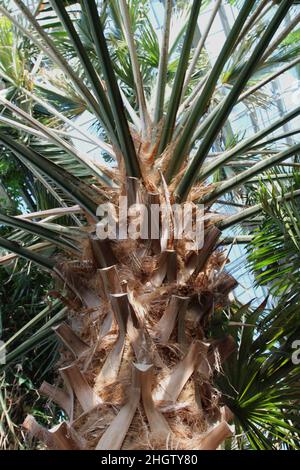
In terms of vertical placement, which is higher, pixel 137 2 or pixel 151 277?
pixel 137 2

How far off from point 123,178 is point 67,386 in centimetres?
98

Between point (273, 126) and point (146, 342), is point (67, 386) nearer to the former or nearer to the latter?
point (146, 342)

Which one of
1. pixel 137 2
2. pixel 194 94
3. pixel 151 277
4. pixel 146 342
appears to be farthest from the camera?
pixel 137 2

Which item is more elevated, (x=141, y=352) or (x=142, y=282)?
(x=142, y=282)

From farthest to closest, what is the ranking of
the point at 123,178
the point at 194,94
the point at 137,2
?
the point at 137,2 < the point at 194,94 < the point at 123,178

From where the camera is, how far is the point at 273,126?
3.05 metres

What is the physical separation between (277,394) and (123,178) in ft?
3.56

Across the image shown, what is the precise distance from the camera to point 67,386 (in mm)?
2207

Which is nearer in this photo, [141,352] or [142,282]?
[141,352]

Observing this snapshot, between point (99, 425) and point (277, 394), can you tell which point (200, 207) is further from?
point (99, 425)

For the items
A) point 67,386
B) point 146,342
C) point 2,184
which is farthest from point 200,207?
point 2,184

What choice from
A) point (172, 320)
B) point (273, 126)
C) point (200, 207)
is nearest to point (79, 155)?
point (200, 207)

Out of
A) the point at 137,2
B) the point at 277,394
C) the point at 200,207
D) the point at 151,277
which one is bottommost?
the point at 277,394

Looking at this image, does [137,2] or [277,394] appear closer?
[277,394]
